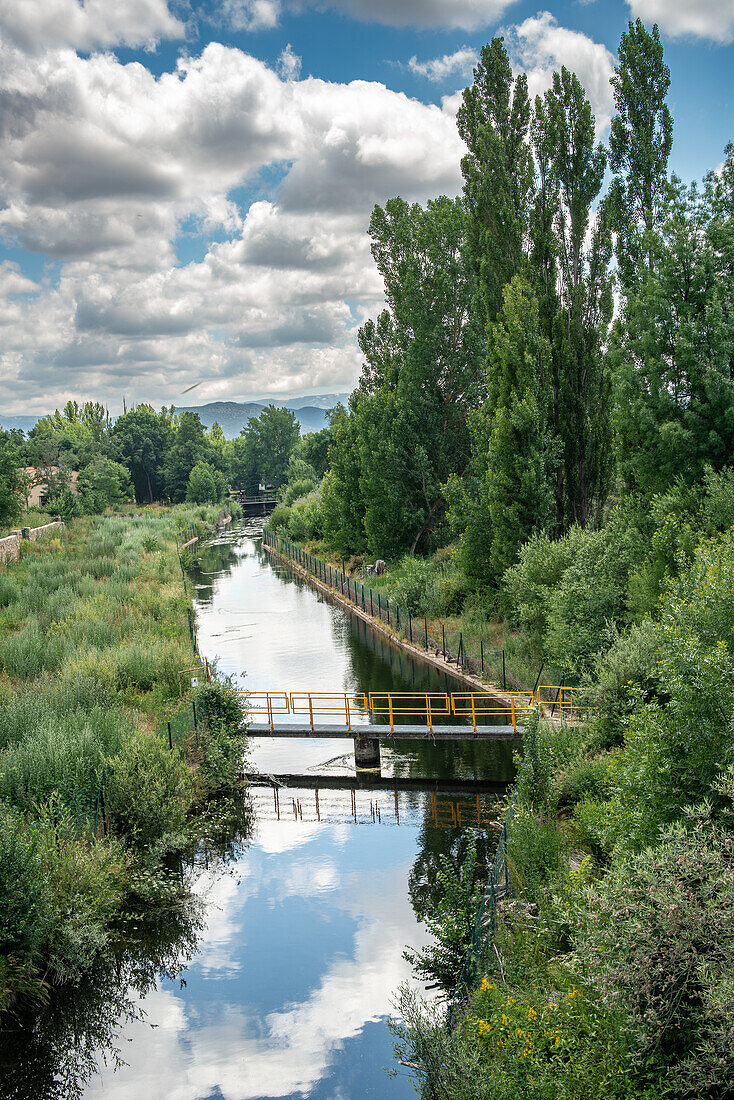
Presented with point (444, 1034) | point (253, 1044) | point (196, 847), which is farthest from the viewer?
point (196, 847)

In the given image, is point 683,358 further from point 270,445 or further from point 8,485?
point 270,445

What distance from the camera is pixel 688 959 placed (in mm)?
6027

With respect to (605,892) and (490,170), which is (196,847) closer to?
(605,892)

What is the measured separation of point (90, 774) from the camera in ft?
46.8

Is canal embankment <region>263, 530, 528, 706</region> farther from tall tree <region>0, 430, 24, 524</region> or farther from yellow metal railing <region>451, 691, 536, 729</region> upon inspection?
tall tree <region>0, 430, 24, 524</region>

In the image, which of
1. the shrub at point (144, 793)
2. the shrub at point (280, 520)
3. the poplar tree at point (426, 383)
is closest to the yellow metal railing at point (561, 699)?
the shrub at point (144, 793)

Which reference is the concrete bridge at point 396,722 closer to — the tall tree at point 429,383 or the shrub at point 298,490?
the tall tree at point 429,383

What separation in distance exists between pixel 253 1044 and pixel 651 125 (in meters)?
26.6

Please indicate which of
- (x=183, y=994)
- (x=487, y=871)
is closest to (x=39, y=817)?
(x=183, y=994)

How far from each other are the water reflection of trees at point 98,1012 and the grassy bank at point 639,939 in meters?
4.33

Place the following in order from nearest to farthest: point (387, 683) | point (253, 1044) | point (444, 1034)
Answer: point (444, 1034)
point (253, 1044)
point (387, 683)

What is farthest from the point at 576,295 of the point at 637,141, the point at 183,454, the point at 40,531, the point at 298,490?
the point at 183,454

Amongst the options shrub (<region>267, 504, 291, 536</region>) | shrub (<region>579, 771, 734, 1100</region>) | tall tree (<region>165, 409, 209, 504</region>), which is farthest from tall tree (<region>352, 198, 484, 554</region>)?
tall tree (<region>165, 409, 209, 504</region>)

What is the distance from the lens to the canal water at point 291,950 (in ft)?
33.1
